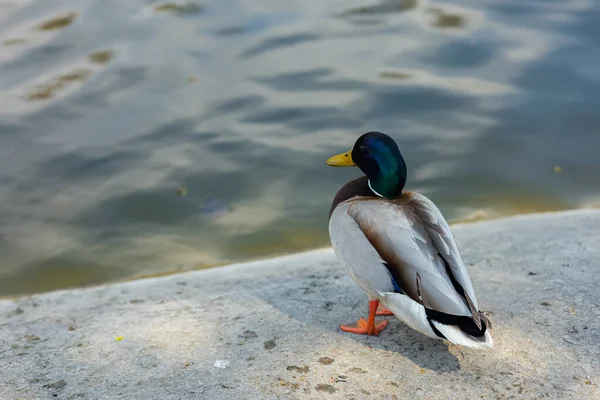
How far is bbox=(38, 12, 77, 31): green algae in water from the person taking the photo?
7293mm

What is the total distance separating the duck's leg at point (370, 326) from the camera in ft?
8.98

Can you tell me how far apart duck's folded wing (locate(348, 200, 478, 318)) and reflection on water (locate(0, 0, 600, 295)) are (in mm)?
1731

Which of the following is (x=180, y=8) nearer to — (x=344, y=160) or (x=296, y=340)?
(x=344, y=160)

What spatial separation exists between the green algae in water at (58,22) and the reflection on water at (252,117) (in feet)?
0.07

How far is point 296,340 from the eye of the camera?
272 centimetres

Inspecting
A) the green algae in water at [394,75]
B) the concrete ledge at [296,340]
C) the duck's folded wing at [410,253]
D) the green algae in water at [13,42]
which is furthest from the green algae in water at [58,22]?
the duck's folded wing at [410,253]

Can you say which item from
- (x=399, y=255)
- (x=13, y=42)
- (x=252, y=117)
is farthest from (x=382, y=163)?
(x=13, y=42)

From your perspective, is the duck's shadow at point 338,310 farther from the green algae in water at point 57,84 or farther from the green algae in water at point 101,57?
the green algae in water at point 101,57

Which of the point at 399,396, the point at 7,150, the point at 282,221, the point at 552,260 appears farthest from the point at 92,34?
the point at 399,396

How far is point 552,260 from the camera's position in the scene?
10.7ft

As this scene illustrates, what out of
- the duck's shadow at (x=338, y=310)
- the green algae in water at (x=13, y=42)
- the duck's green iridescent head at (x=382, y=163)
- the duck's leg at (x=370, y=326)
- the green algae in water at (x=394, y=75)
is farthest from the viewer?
the green algae in water at (x=13, y=42)

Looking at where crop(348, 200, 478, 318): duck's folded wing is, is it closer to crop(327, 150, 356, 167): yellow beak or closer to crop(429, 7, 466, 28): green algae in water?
crop(327, 150, 356, 167): yellow beak

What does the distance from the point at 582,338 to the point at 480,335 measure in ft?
1.75

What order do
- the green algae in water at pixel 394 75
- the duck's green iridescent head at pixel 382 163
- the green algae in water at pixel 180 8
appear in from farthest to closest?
the green algae in water at pixel 180 8 < the green algae in water at pixel 394 75 < the duck's green iridescent head at pixel 382 163
